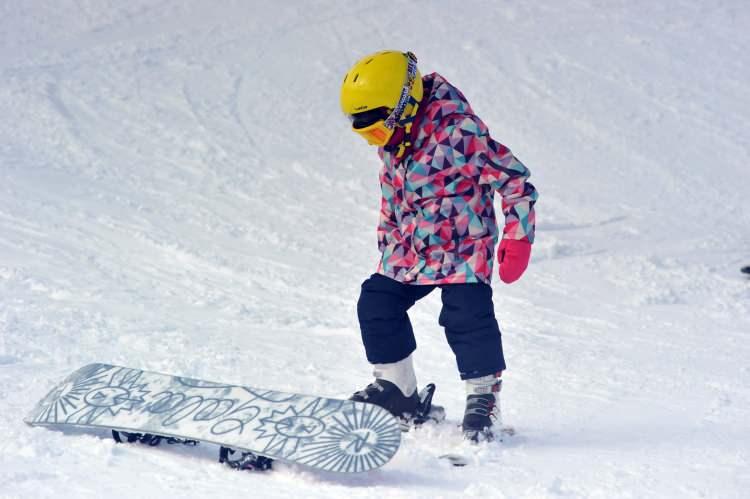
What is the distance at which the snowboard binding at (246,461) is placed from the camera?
2.43 m

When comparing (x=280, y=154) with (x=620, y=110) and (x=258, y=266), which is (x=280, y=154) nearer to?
(x=258, y=266)

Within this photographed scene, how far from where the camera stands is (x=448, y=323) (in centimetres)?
275

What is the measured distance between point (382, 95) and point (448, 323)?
2.19ft

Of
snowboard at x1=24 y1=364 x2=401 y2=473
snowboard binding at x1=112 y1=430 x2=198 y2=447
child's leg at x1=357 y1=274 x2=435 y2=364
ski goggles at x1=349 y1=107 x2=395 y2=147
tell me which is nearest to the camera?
snowboard at x1=24 y1=364 x2=401 y2=473

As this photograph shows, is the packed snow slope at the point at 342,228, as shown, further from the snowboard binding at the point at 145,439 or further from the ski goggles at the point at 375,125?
the ski goggles at the point at 375,125

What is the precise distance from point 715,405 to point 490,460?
1.09 m

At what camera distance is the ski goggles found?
2.68 m

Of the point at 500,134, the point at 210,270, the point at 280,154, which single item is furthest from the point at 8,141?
the point at 500,134

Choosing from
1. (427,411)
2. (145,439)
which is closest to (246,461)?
(145,439)

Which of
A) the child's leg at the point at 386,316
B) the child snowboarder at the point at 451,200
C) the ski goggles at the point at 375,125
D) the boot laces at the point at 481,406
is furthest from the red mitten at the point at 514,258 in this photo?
the ski goggles at the point at 375,125

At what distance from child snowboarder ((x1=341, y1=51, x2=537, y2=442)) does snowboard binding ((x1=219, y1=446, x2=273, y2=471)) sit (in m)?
0.57

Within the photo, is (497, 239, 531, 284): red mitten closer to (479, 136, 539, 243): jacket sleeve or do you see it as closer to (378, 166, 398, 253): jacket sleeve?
(479, 136, 539, 243): jacket sleeve

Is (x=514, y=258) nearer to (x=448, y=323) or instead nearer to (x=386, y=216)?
(x=448, y=323)

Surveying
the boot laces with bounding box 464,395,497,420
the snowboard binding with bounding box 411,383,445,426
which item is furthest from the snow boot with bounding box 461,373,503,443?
the snowboard binding with bounding box 411,383,445,426
